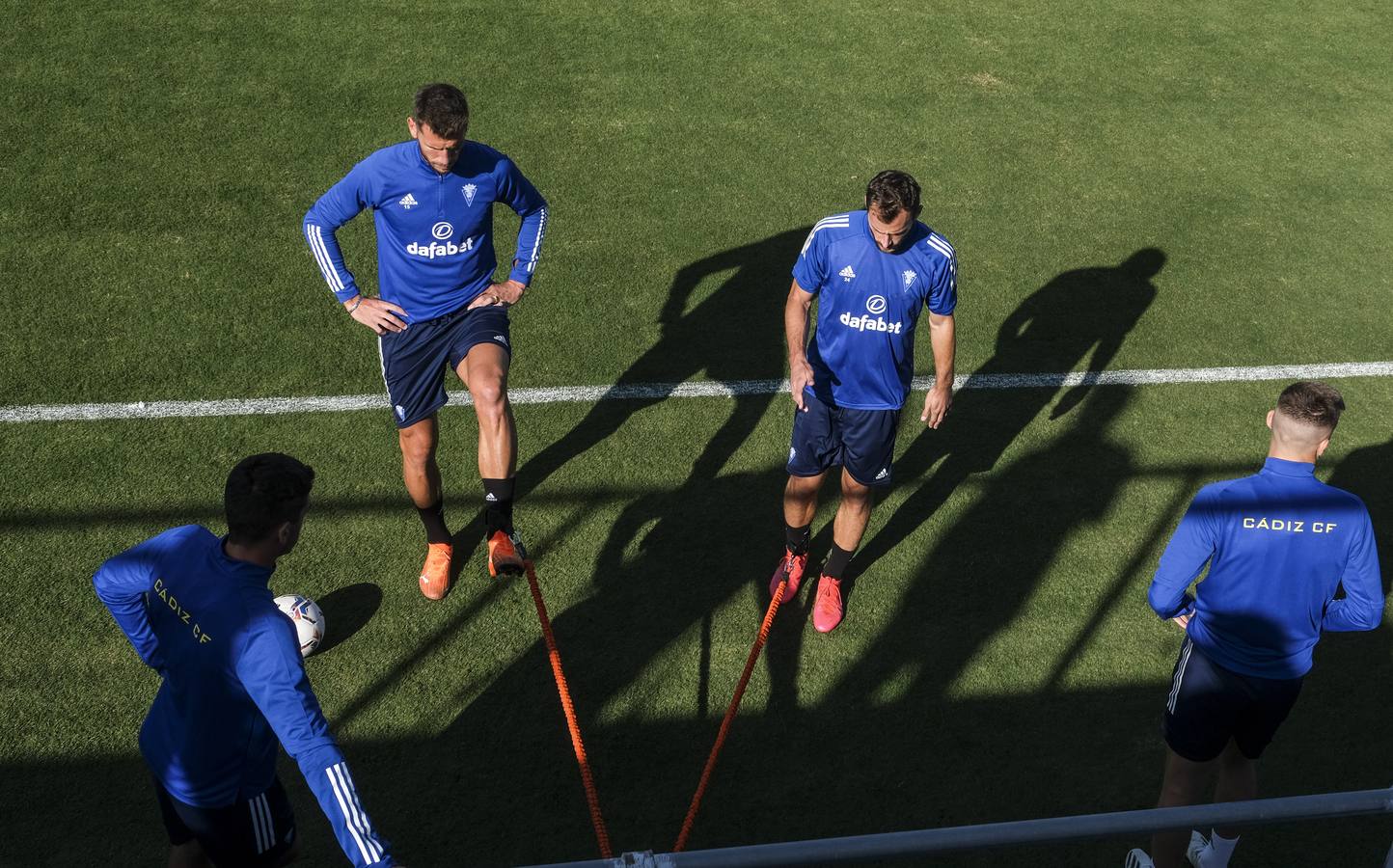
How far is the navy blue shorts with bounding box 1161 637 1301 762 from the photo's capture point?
4.72 m

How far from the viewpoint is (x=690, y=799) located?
18.2 ft

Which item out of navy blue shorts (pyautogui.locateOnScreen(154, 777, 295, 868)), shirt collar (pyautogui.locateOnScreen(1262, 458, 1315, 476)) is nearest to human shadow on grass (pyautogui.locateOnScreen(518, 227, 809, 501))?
navy blue shorts (pyautogui.locateOnScreen(154, 777, 295, 868))

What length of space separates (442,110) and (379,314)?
42.4 inches

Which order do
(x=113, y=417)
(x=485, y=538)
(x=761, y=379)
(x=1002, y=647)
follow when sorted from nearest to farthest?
(x=1002, y=647)
(x=485, y=538)
(x=113, y=417)
(x=761, y=379)

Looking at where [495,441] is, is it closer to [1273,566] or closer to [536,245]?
[536,245]

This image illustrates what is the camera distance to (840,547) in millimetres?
6484

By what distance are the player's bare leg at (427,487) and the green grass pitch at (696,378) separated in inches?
5.5

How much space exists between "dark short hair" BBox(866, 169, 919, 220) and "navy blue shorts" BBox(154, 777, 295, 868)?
3409 mm

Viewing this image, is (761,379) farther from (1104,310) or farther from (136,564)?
(136,564)

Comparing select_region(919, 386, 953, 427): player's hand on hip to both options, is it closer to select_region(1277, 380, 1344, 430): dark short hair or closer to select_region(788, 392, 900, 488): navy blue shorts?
select_region(788, 392, 900, 488): navy blue shorts

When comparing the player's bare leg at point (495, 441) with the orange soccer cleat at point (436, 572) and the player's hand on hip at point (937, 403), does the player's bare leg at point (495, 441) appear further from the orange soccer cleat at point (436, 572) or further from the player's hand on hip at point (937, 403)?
the player's hand on hip at point (937, 403)

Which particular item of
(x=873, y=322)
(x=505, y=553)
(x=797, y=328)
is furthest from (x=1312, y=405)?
(x=505, y=553)

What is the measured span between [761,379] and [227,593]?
4896 millimetres

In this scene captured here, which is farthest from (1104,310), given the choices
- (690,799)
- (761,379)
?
(690,799)
